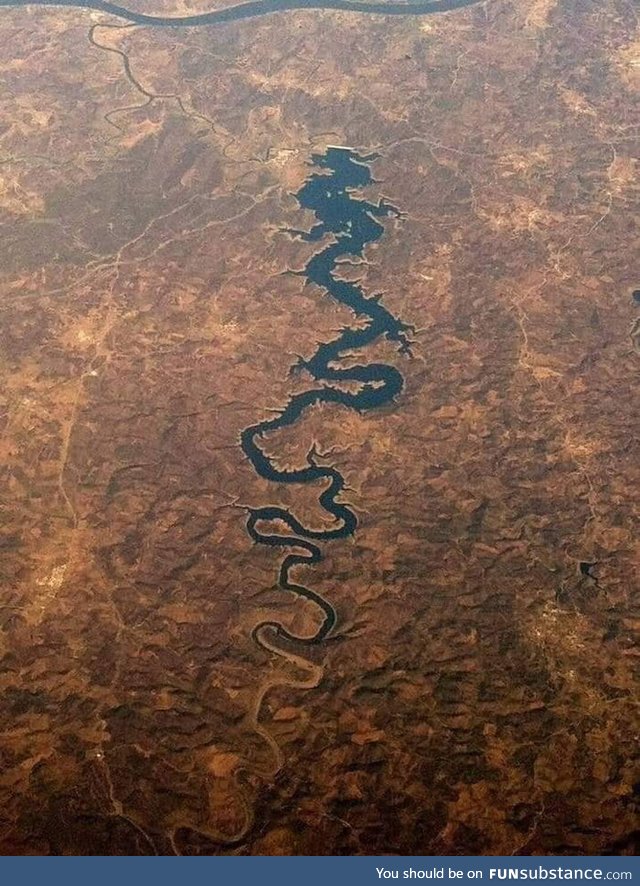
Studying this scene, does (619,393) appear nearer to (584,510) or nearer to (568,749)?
(584,510)

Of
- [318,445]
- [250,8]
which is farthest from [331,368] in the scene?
[250,8]

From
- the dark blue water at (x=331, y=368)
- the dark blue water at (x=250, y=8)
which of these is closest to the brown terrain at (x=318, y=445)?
the dark blue water at (x=331, y=368)

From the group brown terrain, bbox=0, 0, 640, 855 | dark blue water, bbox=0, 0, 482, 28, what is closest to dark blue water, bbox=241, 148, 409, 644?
brown terrain, bbox=0, 0, 640, 855

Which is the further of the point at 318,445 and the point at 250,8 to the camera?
the point at 250,8

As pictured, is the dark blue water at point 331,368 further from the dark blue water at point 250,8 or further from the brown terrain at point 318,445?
the dark blue water at point 250,8

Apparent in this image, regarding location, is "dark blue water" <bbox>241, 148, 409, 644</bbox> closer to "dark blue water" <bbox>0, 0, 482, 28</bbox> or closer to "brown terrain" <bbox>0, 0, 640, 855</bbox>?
"brown terrain" <bbox>0, 0, 640, 855</bbox>

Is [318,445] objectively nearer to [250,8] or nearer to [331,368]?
[331,368]

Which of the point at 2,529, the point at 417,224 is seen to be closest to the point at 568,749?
the point at 2,529
